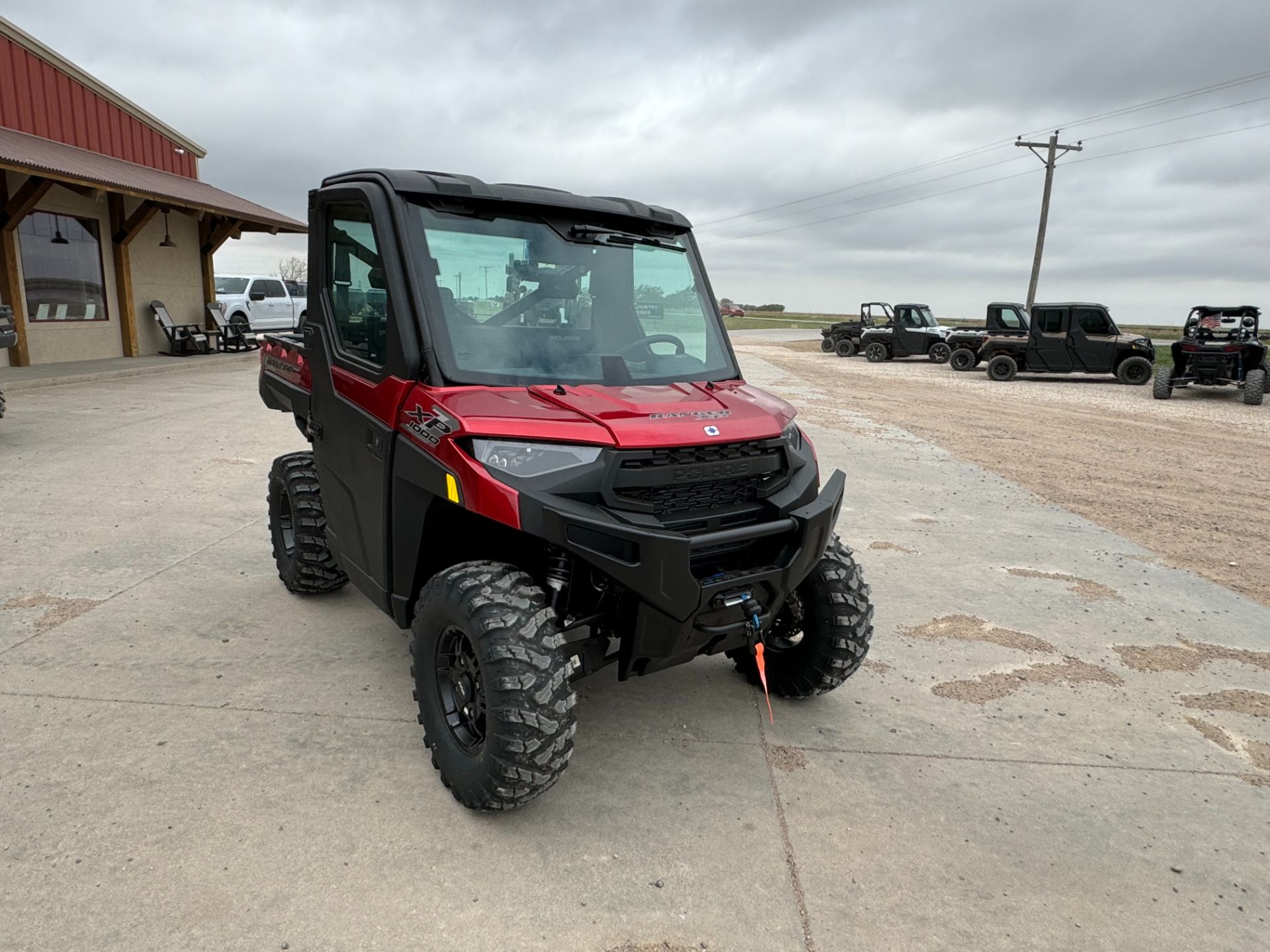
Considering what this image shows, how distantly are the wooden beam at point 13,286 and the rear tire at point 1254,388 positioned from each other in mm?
22949

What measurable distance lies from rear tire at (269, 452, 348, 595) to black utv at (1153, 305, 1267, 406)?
1820 cm

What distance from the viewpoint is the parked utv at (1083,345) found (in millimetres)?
21188

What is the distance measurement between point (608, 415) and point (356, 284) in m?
1.37

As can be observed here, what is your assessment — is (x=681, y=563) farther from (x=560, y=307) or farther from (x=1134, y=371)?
(x=1134, y=371)

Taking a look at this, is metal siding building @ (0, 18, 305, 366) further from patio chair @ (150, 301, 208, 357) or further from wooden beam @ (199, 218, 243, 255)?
patio chair @ (150, 301, 208, 357)

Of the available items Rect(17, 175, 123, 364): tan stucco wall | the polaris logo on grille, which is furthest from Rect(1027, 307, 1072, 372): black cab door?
Rect(17, 175, 123, 364): tan stucco wall

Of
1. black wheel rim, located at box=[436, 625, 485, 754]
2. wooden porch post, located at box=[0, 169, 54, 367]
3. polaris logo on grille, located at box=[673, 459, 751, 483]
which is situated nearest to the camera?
polaris logo on grille, located at box=[673, 459, 751, 483]

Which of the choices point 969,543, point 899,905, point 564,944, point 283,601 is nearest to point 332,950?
point 564,944

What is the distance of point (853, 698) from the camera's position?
3926 mm

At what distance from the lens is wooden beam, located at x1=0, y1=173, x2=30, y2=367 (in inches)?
606

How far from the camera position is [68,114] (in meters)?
18.2

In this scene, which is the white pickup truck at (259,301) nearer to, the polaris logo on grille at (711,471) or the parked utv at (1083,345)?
the parked utv at (1083,345)

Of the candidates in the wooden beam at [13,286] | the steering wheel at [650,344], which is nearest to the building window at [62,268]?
the wooden beam at [13,286]

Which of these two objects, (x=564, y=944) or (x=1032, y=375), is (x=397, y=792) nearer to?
(x=564, y=944)
